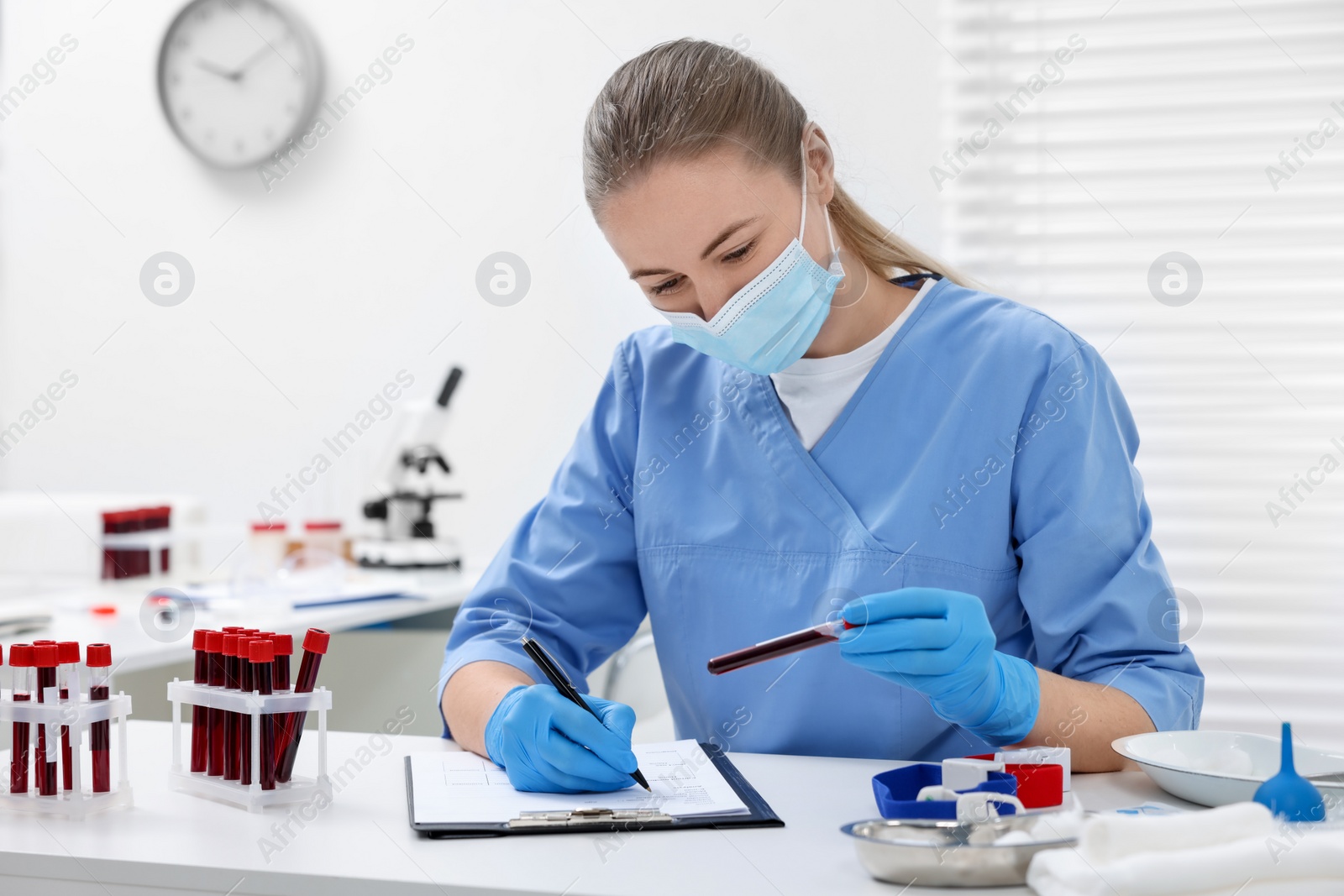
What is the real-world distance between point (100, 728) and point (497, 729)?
0.33m

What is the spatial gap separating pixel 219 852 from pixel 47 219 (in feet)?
9.72

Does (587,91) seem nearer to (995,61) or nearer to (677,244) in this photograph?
(995,61)

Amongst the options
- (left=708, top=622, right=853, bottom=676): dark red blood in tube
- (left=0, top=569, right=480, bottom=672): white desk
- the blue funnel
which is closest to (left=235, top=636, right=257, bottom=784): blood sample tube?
(left=708, top=622, right=853, bottom=676): dark red blood in tube

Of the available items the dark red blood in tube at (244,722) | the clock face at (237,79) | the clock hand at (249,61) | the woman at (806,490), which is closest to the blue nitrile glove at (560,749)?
the woman at (806,490)

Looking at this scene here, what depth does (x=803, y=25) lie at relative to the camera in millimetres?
2604

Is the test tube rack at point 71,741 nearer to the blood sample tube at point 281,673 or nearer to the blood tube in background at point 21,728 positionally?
the blood tube in background at point 21,728

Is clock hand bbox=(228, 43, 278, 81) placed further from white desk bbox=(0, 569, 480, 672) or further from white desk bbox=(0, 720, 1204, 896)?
white desk bbox=(0, 720, 1204, 896)

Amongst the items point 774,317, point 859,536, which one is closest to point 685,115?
point 774,317

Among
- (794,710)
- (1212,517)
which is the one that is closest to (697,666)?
(794,710)

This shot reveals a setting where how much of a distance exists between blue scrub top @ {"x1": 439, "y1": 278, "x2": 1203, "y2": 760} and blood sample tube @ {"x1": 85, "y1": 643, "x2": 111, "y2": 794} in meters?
0.36

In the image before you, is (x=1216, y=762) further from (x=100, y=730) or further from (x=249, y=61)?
(x=249, y=61)

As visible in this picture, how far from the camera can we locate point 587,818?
848 millimetres

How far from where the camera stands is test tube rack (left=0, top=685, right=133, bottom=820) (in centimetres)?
90

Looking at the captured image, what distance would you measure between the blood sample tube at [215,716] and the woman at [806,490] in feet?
0.77
